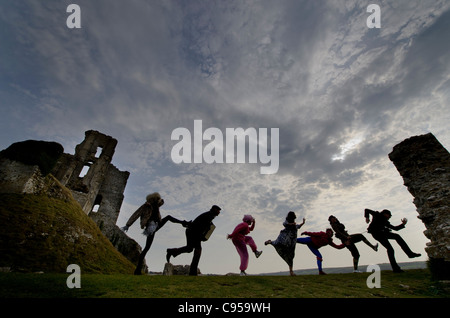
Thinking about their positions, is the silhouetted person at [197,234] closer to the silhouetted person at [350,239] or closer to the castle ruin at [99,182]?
the silhouetted person at [350,239]

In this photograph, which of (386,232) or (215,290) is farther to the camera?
(386,232)

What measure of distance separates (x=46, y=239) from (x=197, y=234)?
6.78 m

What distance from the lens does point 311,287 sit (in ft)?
16.6

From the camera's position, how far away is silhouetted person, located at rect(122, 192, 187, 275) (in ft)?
22.9

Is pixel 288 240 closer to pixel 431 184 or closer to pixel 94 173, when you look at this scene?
pixel 431 184

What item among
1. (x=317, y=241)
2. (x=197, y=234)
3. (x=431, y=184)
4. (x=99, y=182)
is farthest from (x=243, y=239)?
(x=99, y=182)

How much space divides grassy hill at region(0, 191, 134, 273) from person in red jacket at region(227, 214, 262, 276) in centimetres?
643

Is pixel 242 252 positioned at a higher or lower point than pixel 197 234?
lower

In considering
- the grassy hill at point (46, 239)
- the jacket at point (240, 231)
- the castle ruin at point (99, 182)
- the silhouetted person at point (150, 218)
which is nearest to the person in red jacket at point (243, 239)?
the jacket at point (240, 231)

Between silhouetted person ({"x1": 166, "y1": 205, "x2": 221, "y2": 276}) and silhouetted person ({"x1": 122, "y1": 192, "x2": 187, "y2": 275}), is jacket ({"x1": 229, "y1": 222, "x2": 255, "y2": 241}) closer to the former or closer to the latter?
silhouetted person ({"x1": 166, "y1": 205, "x2": 221, "y2": 276})

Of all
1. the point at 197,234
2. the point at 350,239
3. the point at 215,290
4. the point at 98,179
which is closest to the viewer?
the point at 215,290

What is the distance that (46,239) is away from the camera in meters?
8.70
